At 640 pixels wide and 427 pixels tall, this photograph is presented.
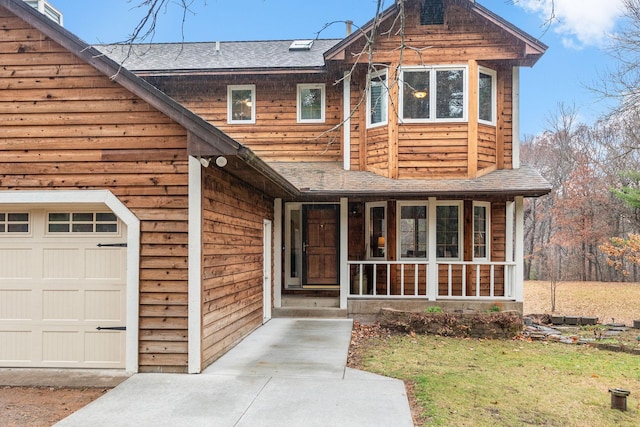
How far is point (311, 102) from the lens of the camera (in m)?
11.6

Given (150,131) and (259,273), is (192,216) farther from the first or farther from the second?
(259,273)

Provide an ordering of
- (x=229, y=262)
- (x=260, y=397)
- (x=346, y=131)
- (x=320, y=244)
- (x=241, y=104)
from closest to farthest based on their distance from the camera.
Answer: (x=260, y=397) → (x=229, y=262) → (x=346, y=131) → (x=320, y=244) → (x=241, y=104)

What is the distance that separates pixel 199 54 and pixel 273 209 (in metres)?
5.48

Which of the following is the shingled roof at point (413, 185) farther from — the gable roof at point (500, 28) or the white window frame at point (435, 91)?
the gable roof at point (500, 28)

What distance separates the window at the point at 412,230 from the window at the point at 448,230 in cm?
31

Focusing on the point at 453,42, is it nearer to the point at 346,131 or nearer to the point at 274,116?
the point at 346,131

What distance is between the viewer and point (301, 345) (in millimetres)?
7367

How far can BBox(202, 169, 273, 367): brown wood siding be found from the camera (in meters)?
6.04

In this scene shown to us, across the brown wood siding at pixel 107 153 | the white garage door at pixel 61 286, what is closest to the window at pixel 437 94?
the brown wood siding at pixel 107 153

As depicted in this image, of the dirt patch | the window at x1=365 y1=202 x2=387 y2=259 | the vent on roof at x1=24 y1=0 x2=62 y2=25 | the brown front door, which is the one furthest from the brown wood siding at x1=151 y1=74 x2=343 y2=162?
the dirt patch

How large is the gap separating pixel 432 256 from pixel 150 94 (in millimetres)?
6373

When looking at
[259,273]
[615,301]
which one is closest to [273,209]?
[259,273]

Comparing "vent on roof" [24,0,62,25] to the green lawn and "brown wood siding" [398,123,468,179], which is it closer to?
"brown wood siding" [398,123,468,179]

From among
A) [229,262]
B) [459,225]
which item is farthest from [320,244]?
[229,262]
